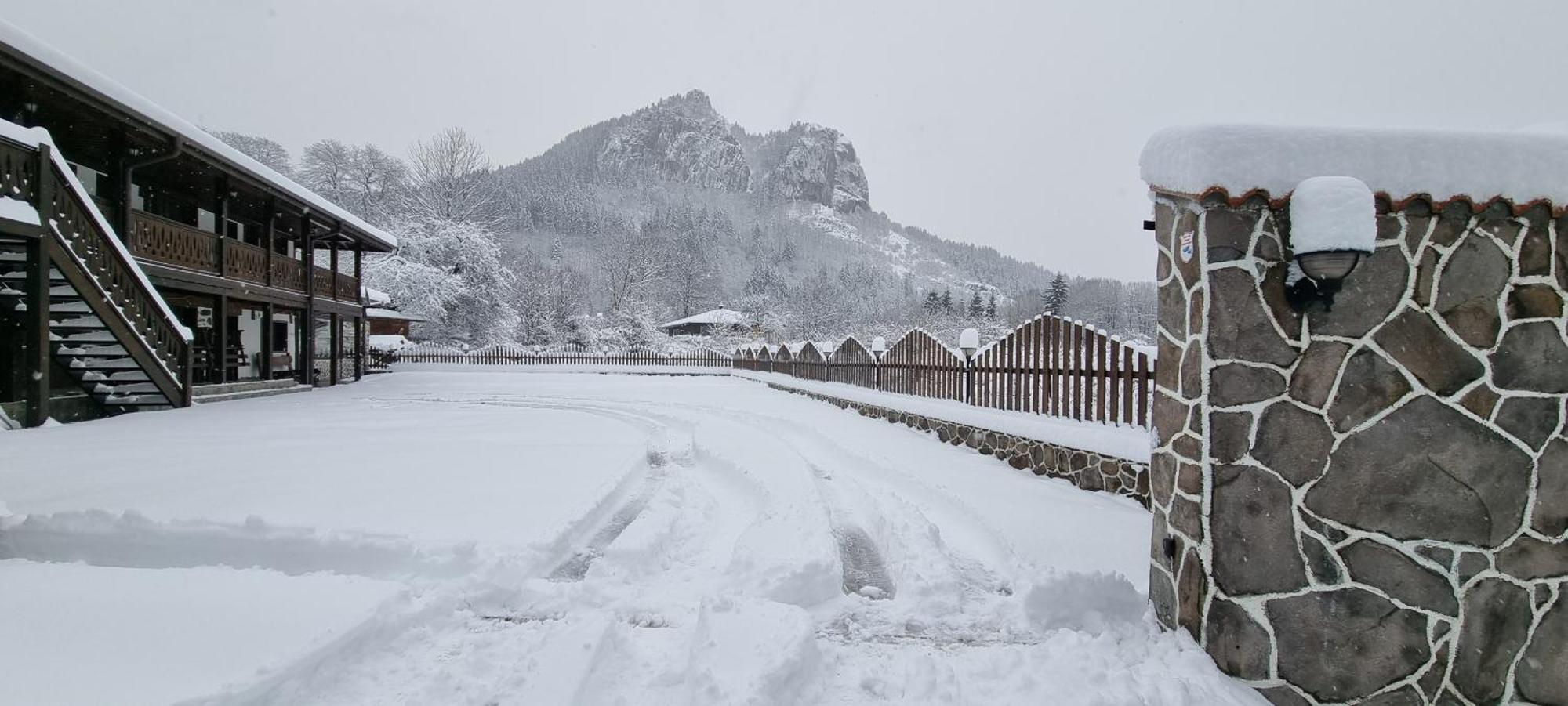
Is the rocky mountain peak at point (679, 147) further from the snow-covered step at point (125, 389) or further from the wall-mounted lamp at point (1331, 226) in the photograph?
the wall-mounted lamp at point (1331, 226)

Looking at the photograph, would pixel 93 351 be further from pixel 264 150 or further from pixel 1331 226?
pixel 264 150

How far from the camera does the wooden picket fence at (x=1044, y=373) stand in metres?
5.83

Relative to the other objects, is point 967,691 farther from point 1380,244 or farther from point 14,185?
point 14,185

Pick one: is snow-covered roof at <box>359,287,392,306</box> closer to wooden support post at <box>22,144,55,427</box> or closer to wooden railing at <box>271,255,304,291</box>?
wooden railing at <box>271,255,304,291</box>

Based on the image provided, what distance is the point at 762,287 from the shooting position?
265 ft

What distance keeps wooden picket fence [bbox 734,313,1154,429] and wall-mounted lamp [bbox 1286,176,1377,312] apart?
2782 millimetres

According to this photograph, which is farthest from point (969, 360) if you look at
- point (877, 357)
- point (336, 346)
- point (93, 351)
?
point (336, 346)

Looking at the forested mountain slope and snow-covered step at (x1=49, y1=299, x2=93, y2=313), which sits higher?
the forested mountain slope

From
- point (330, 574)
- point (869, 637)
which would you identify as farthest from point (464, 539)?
point (869, 637)

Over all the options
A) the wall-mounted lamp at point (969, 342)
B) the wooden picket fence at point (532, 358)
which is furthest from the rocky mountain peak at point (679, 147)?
the wall-mounted lamp at point (969, 342)

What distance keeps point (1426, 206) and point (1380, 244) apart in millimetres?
236

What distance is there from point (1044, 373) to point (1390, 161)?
14.3ft

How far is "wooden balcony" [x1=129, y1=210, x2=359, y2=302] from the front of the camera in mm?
12219

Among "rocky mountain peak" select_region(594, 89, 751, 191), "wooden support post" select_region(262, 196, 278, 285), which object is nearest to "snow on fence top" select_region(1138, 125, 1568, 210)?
"wooden support post" select_region(262, 196, 278, 285)
